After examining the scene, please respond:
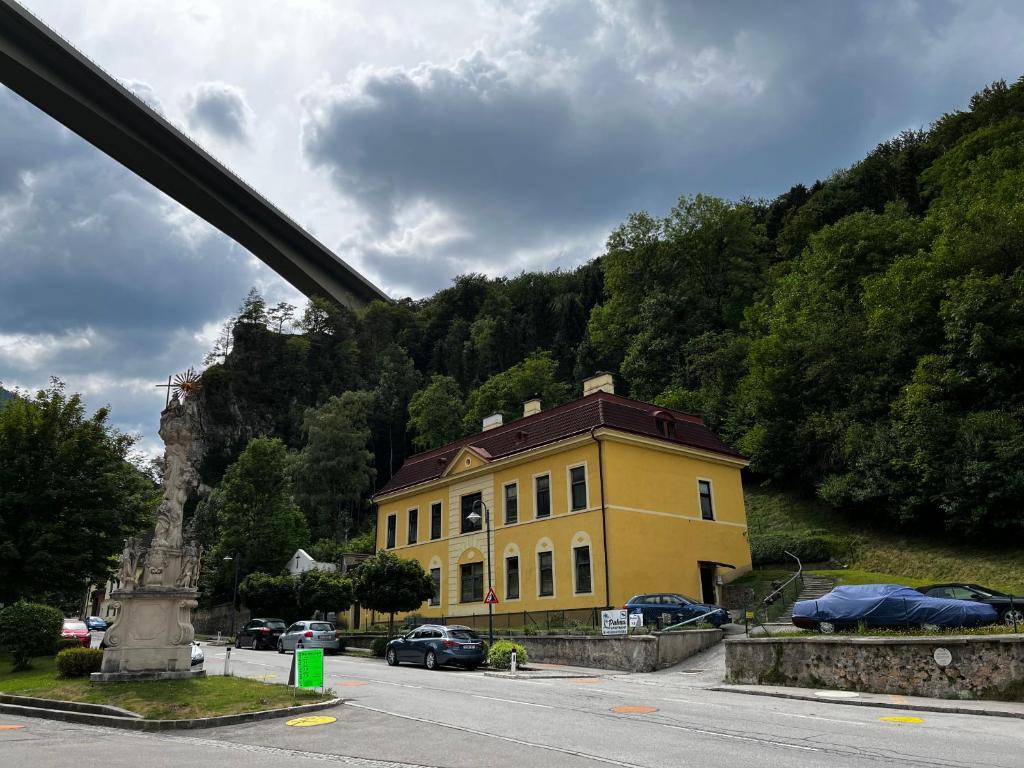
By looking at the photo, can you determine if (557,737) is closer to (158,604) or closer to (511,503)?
(158,604)

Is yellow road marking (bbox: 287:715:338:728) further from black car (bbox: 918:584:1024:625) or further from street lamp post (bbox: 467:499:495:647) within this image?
black car (bbox: 918:584:1024:625)

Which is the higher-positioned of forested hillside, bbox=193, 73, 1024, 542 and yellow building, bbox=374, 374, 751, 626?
forested hillside, bbox=193, 73, 1024, 542

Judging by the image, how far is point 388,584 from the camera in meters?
32.8

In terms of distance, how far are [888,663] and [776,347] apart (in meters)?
33.3

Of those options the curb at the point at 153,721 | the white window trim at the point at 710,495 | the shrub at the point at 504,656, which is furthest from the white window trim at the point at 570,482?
the curb at the point at 153,721

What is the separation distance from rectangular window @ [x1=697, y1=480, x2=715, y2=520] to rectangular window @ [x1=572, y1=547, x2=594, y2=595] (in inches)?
258

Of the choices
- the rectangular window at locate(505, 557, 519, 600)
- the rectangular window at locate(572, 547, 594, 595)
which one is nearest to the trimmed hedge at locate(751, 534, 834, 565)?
the rectangular window at locate(572, 547, 594, 595)

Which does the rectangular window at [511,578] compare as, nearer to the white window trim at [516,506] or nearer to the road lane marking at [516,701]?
the white window trim at [516,506]

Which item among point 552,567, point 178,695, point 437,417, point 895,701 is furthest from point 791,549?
point 437,417

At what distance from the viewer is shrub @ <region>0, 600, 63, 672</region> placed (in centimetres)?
2238

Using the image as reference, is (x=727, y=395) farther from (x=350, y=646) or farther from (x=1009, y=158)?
(x=350, y=646)

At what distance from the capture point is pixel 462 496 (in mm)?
39156

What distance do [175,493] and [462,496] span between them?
2175 cm

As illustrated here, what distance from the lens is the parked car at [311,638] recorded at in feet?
106
